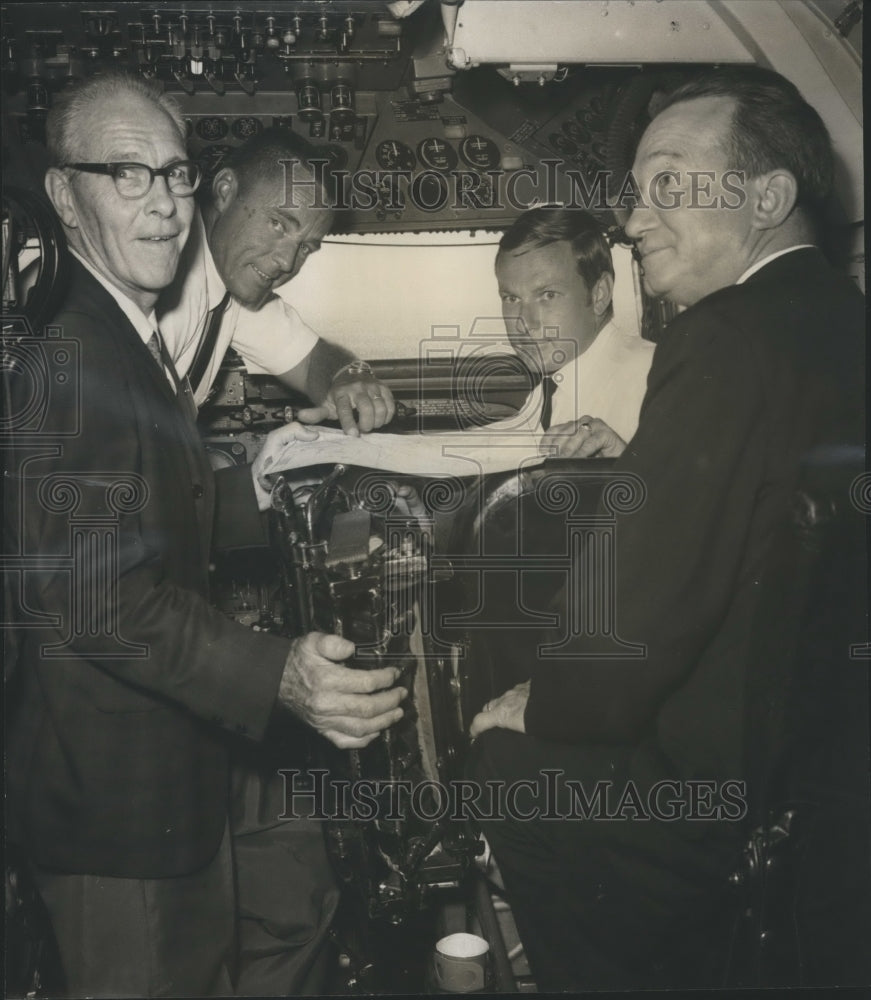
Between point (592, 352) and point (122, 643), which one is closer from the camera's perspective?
point (122, 643)

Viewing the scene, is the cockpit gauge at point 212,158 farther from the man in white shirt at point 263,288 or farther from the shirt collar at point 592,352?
the shirt collar at point 592,352

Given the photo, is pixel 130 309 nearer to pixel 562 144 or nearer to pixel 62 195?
pixel 62 195

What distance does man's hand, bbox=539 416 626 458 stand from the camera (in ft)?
6.89

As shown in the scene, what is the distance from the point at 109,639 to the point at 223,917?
0.61 metres

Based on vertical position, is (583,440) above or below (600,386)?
below

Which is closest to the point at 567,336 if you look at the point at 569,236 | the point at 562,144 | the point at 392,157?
the point at 569,236

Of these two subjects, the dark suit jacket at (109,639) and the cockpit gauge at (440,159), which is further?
the cockpit gauge at (440,159)

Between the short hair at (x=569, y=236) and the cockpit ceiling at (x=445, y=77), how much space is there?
31 mm

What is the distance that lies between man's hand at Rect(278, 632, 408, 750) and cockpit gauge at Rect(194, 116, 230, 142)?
1.02 meters

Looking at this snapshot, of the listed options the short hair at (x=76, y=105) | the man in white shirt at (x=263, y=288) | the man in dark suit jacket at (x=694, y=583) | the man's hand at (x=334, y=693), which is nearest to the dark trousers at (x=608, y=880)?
the man in dark suit jacket at (x=694, y=583)

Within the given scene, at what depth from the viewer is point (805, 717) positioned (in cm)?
207

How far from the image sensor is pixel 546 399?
2.11 m

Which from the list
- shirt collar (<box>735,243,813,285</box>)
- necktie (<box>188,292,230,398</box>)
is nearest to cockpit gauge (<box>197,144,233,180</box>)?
necktie (<box>188,292,230,398</box>)

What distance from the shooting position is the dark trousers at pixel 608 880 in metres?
2.05
